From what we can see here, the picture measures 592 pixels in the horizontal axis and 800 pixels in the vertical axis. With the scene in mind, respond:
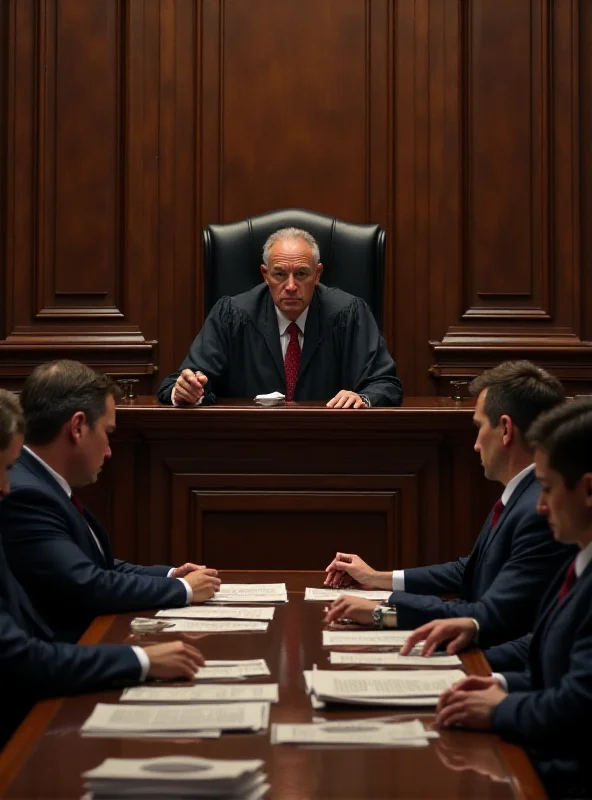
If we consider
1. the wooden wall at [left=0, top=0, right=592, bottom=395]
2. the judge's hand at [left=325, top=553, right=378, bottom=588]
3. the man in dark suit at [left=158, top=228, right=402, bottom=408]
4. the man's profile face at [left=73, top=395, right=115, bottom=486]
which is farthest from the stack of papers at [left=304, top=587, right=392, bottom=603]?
the wooden wall at [left=0, top=0, right=592, bottom=395]

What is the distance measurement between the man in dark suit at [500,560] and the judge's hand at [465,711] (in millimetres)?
476

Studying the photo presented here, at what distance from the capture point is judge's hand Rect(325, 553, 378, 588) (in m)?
2.80

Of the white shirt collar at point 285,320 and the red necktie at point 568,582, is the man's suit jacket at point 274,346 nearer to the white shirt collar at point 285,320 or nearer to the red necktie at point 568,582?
the white shirt collar at point 285,320

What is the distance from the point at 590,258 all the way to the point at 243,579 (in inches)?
146

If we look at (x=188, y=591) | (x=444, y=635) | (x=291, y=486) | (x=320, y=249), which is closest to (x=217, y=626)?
(x=188, y=591)

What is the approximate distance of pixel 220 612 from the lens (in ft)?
8.27

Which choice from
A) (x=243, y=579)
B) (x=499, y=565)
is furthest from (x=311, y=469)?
(x=499, y=565)

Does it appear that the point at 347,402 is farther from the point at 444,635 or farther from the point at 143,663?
the point at 143,663

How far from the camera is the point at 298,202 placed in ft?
19.8

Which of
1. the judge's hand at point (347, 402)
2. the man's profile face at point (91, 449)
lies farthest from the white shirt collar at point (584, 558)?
the judge's hand at point (347, 402)

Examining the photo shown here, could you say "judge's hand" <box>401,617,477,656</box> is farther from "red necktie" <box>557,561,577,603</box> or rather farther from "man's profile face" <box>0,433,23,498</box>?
"man's profile face" <box>0,433,23,498</box>

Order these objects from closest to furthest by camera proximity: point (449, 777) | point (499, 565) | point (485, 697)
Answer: point (449, 777) < point (485, 697) < point (499, 565)

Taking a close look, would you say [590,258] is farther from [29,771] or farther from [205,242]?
[29,771]

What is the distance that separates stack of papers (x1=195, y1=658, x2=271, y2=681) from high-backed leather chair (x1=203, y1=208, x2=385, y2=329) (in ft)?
10.3
